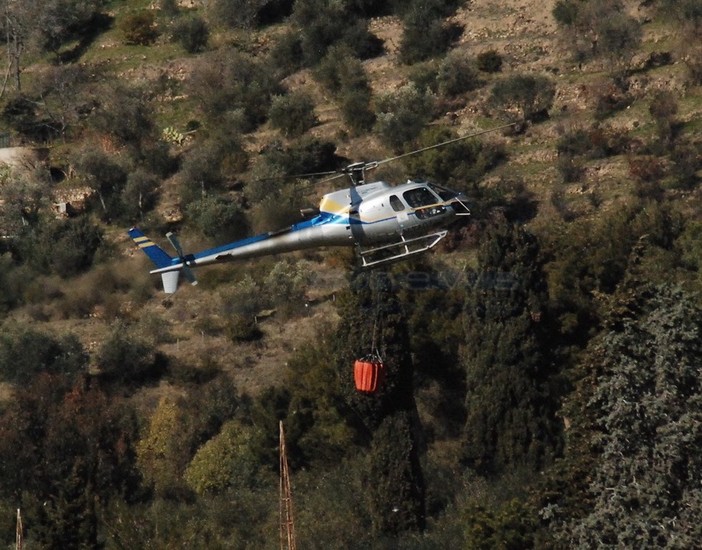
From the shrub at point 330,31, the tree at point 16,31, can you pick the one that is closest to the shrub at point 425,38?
the shrub at point 330,31

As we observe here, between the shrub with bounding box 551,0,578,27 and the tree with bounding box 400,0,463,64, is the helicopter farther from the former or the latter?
the tree with bounding box 400,0,463,64

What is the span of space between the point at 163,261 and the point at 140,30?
43.7 metres

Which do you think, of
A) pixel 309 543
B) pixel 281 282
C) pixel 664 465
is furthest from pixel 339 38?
pixel 664 465

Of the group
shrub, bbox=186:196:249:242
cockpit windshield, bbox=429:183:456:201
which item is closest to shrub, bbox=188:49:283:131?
shrub, bbox=186:196:249:242

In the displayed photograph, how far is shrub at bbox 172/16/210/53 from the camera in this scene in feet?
248

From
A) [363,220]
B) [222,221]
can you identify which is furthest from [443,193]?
[222,221]

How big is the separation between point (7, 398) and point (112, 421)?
6.95 meters

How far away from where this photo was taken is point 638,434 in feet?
92.0

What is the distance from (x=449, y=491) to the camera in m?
41.8

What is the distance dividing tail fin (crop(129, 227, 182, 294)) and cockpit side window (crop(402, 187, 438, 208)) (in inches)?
276

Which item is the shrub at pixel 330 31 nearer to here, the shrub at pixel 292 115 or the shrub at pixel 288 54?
the shrub at pixel 288 54

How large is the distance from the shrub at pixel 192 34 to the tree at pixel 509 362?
35470 millimetres

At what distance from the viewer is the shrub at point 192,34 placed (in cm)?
7569

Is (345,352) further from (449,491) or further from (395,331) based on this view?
(449,491)
